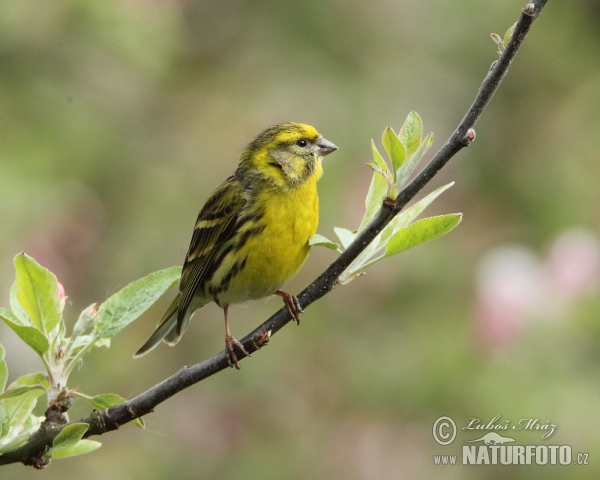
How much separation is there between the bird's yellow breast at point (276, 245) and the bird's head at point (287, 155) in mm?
127

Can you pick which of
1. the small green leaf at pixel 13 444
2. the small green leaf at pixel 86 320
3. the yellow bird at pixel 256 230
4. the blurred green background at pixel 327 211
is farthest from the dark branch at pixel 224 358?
the blurred green background at pixel 327 211

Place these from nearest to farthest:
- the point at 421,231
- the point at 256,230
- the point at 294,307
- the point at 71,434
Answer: the point at 71,434 < the point at 421,231 < the point at 294,307 < the point at 256,230

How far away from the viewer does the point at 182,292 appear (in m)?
3.53

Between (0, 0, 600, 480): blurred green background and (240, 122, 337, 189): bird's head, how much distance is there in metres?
1.16

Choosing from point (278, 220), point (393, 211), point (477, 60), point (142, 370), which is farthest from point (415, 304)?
point (393, 211)

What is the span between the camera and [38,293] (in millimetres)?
1846

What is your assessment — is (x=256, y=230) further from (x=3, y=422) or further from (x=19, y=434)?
(x=3, y=422)

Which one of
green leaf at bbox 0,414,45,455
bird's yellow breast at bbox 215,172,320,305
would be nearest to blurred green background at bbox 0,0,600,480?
bird's yellow breast at bbox 215,172,320,305

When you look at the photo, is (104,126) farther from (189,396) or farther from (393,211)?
(393,211)

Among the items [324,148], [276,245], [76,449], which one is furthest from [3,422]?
[324,148]

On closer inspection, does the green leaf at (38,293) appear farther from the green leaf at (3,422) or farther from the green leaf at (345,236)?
the green leaf at (345,236)

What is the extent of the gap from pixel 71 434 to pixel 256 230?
5.93 ft

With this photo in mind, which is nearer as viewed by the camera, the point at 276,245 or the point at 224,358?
the point at 224,358

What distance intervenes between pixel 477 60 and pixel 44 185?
12.2 ft
